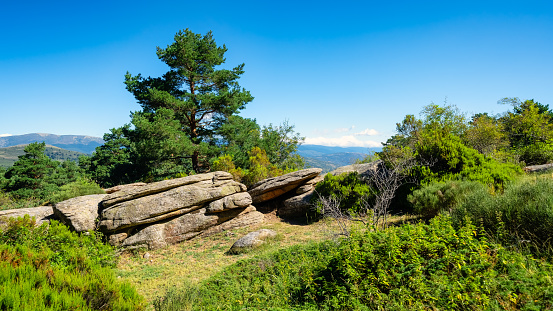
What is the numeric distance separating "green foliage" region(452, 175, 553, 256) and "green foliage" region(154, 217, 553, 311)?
2.05ft

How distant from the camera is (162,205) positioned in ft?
42.5

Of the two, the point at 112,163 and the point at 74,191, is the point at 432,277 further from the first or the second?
the point at 112,163

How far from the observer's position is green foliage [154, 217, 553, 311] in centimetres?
355

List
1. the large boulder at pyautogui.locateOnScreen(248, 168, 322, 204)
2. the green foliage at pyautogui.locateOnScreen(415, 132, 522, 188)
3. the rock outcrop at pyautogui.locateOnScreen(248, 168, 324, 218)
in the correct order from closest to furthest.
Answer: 1. the green foliage at pyautogui.locateOnScreen(415, 132, 522, 188)
2. the rock outcrop at pyautogui.locateOnScreen(248, 168, 324, 218)
3. the large boulder at pyautogui.locateOnScreen(248, 168, 322, 204)

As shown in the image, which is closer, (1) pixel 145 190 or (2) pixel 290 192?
(1) pixel 145 190

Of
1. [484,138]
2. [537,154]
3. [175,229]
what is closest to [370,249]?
[175,229]

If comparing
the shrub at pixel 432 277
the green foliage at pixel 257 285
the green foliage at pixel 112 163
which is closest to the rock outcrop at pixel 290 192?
the green foliage at pixel 257 285

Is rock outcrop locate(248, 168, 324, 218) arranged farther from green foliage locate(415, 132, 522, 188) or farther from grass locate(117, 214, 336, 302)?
green foliage locate(415, 132, 522, 188)

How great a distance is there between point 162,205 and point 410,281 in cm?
1218

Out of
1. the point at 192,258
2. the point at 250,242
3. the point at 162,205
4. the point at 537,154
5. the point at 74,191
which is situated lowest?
the point at 192,258

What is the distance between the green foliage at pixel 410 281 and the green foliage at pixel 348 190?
761 centimetres

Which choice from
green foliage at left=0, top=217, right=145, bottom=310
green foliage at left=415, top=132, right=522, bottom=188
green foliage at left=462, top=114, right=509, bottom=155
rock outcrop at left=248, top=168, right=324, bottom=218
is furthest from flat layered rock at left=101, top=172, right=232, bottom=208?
green foliage at left=462, top=114, right=509, bottom=155

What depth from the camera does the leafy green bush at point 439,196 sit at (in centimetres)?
939

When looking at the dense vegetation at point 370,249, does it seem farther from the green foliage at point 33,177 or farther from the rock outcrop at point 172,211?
the green foliage at point 33,177
